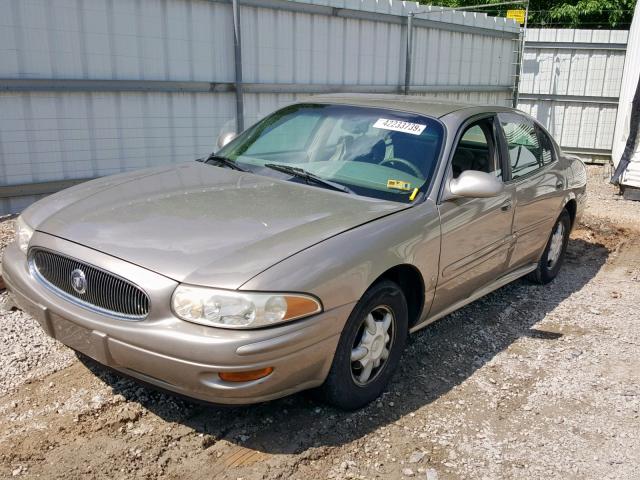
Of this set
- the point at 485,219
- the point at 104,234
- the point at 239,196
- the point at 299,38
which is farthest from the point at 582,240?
the point at 104,234

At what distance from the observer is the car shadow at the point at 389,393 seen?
3.20m

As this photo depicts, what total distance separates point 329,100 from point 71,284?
239cm

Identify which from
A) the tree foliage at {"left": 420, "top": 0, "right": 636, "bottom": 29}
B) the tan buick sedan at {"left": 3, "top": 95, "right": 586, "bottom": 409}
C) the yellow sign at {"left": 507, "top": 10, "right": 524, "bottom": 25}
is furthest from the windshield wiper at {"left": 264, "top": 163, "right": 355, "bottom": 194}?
the tree foliage at {"left": 420, "top": 0, "right": 636, "bottom": 29}

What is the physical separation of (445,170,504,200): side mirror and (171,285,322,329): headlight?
158cm

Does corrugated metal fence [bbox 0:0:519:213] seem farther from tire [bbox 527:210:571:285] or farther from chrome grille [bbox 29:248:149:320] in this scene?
tire [bbox 527:210:571:285]

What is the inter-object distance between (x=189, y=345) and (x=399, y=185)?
172cm

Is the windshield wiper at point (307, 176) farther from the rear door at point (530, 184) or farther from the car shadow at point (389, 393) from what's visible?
the rear door at point (530, 184)

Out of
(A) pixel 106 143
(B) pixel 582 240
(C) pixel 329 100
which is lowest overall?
(B) pixel 582 240

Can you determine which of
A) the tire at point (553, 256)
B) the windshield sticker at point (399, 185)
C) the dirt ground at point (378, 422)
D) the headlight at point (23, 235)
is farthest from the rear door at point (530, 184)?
the headlight at point (23, 235)

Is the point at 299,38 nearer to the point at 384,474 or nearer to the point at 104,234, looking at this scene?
the point at 104,234

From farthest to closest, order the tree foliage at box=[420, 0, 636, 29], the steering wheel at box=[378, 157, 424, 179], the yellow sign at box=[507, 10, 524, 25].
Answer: the tree foliage at box=[420, 0, 636, 29]
the yellow sign at box=[507, 10, 524, 25]
the steering wheel at box=[378, 157, 424, 179]

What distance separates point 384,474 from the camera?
295cm

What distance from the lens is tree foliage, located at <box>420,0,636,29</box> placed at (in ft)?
63.6

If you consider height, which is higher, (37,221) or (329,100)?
(329,100)
